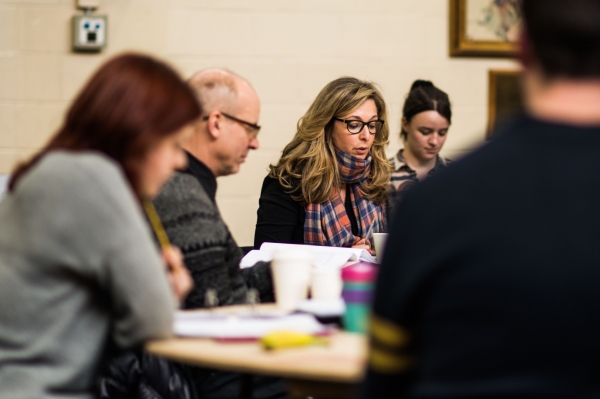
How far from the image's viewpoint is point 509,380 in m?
0.84

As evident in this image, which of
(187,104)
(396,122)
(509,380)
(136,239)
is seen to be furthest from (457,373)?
(396,122)

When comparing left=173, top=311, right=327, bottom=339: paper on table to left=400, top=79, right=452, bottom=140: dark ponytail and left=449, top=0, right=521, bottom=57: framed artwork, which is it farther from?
left=449, top=0, right=521, bottom=57: framed artwork

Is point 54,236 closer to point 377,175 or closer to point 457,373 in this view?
point 457,373

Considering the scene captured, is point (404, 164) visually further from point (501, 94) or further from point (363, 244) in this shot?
point (363, 244)

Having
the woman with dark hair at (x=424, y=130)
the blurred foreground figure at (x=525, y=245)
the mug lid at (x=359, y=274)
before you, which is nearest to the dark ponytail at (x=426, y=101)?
the woman with dark hair at (x=424, y=130)

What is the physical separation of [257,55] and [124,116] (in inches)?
98.7

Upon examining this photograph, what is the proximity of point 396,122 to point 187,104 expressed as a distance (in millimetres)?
2618

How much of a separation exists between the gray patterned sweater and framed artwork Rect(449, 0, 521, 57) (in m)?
2.36

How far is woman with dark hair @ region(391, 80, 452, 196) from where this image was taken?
11.9 ft

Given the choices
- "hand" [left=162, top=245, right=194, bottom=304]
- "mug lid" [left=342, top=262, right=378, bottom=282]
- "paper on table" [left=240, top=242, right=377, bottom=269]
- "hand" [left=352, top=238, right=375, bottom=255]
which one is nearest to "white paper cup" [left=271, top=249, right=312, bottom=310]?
"mug lid" [left=342, top=262, right=378, bottom=282]

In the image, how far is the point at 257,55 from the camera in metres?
3.81

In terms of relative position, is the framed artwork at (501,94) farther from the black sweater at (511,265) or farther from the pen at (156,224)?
the black sweater at (511,265)

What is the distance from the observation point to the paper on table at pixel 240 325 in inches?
57.0

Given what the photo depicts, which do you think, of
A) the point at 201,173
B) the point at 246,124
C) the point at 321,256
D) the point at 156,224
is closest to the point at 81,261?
the point at 156,224
